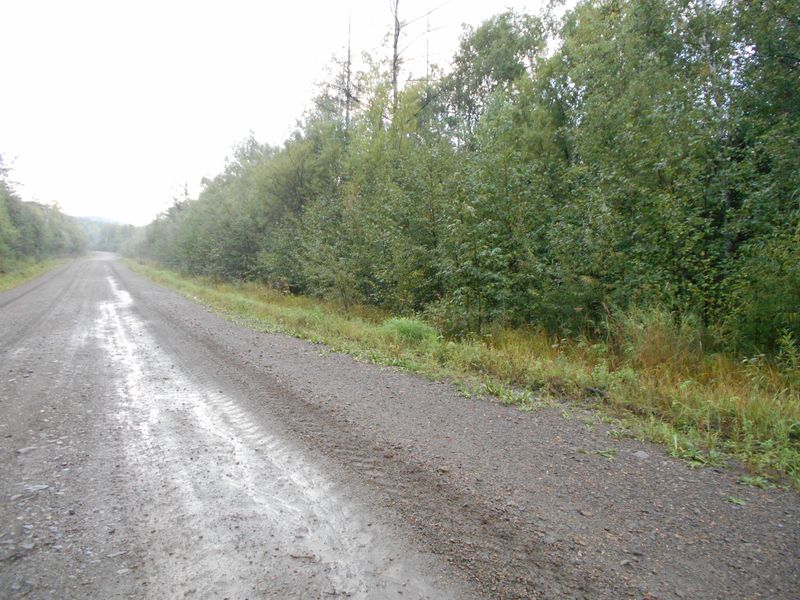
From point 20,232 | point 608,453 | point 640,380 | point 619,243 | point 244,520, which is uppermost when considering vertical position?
point 20,232

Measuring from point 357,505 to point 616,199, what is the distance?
310 inches

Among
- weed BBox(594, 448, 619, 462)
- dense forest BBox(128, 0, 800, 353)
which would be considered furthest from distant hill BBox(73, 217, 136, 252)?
weed BBox(594, 448, 619, 462)

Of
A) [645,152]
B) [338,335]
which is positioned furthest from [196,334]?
A: [645,152]

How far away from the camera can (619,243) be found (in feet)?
27.6

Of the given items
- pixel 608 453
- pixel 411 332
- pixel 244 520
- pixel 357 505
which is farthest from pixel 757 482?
pixel 411 332

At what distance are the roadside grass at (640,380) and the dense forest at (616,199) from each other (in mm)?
682

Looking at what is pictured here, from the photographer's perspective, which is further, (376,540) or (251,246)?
(251,246)

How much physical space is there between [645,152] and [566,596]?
8.65 metres

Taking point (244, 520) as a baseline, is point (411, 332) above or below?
above

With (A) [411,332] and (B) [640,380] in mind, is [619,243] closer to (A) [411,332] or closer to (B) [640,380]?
(B) [640,380]

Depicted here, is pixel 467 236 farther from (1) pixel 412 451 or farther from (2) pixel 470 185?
(1) pixel 412 451

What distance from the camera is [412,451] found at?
13.1 ft

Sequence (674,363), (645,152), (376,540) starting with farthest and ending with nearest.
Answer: (645,152) → (674,363) → (376,540)

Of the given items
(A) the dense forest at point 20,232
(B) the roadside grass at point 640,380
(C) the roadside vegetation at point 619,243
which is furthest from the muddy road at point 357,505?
(A) the dense forest at point 20,232
